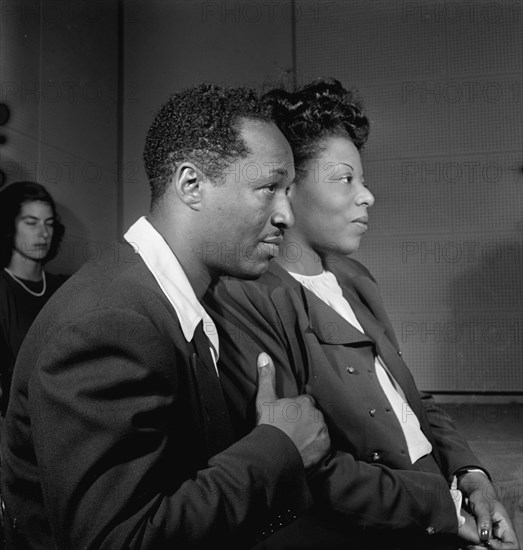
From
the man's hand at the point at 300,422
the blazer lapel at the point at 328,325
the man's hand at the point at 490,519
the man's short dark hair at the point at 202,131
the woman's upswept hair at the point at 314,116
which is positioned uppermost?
the woman's upswept hair at the point at 314,116

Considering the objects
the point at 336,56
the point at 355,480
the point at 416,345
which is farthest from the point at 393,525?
the point at 336,56

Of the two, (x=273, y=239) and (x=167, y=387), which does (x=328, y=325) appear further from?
(x=167, y=387)

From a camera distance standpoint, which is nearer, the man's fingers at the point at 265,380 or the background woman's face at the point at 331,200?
the man's fingers at the point at 265,380

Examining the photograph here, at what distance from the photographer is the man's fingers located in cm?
113

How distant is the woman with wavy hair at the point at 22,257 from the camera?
2.96 metres

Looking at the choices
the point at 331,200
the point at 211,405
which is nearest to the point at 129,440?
the point at 211,405

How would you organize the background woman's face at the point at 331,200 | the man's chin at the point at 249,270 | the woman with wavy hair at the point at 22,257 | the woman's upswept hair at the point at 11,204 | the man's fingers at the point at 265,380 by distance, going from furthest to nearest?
the woman's upswept hair at the point at 11,204 → the woman with wavy hair at the point at 22,257 → the background woman's face at the point at 331,200 → the man's chin at the point at 249,270 → the man's fingers at the point at 265,380

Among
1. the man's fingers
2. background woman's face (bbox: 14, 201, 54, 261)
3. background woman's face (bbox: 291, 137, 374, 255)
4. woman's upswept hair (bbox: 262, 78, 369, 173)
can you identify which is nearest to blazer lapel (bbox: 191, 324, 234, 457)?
the man's fingers

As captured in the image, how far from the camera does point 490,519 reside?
1483mm

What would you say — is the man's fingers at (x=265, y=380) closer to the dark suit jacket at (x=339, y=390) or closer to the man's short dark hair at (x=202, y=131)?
the dark suit jacket at (x=339, y=390)

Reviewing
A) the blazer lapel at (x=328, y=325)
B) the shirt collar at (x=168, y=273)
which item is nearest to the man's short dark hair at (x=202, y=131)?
the shirt collar at (x=168, y=273)

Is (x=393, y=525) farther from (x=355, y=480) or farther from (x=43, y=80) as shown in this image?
(x=43, y=80)

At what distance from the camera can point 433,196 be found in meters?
4.52

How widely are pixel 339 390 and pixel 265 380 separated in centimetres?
27
